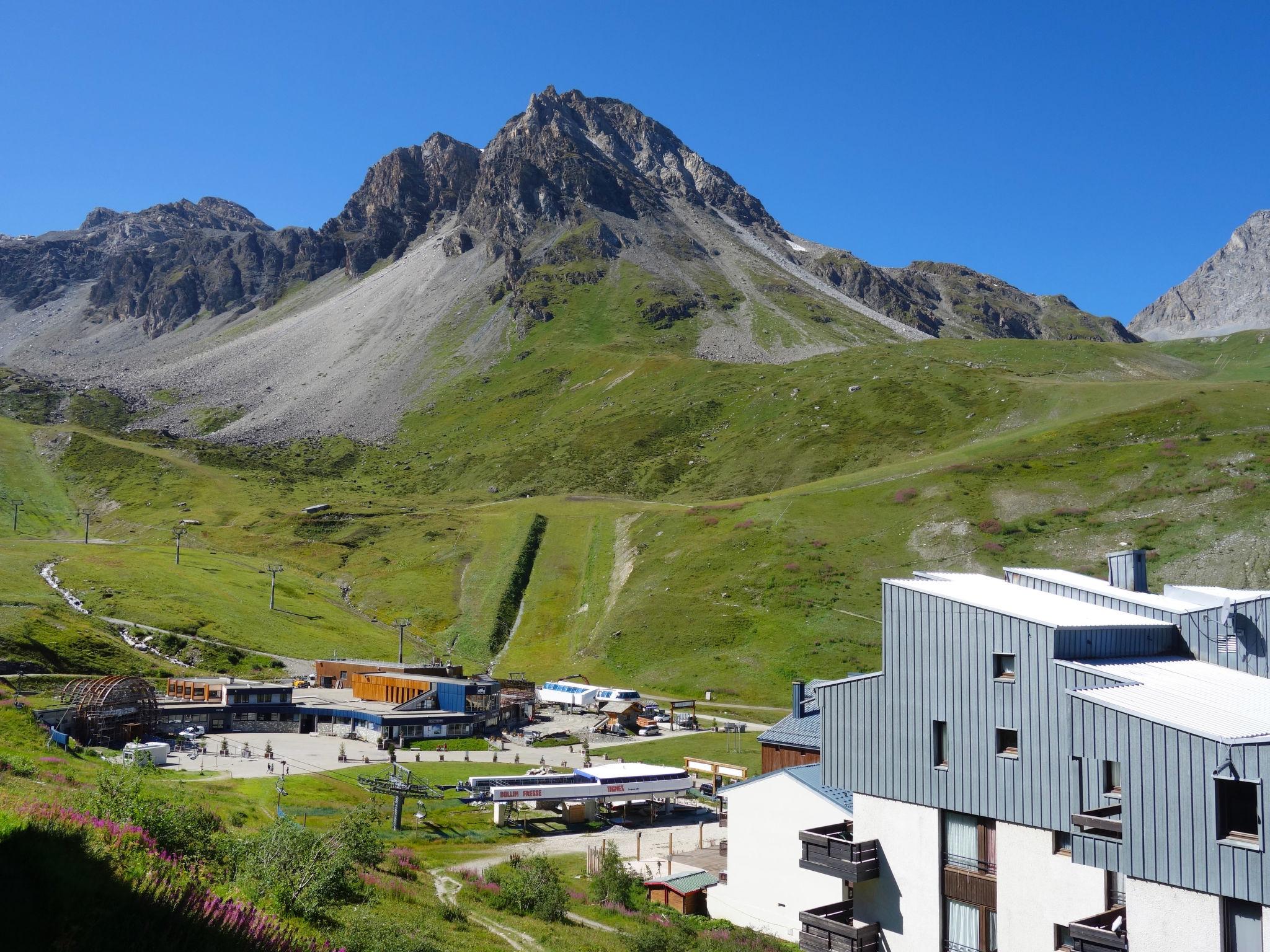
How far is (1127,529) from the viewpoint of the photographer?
108 meters

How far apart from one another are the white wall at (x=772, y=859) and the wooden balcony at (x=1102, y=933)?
10722 millimetres

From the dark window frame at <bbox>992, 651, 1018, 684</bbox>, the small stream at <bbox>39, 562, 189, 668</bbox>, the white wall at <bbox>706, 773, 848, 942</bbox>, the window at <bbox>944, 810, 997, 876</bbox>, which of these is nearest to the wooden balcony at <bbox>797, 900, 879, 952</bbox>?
the white wall at <bbox>706, 773, 848, 942</bbox>

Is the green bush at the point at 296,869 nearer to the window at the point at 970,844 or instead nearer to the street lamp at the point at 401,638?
the window at the point at 970,844

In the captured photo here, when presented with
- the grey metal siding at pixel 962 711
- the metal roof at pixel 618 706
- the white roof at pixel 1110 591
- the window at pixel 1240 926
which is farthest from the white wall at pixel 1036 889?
the metal roof at pixel 618 706

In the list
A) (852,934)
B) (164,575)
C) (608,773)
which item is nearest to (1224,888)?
(852,934)

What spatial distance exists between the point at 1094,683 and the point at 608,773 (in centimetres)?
3987

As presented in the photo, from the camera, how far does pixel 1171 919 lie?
75.4 feet

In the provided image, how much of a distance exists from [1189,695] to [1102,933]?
796cm

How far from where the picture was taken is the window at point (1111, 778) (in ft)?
84.0

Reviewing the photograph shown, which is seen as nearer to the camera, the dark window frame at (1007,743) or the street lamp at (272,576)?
the dark window frame at (1007,743)

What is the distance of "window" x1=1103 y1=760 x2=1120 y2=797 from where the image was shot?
25.6 meters

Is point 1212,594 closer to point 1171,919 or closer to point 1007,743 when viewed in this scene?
point 1007,743

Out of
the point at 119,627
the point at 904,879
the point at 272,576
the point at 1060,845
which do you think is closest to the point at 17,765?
the point at 904,879

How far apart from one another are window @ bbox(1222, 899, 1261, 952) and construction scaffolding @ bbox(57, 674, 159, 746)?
67099mm
